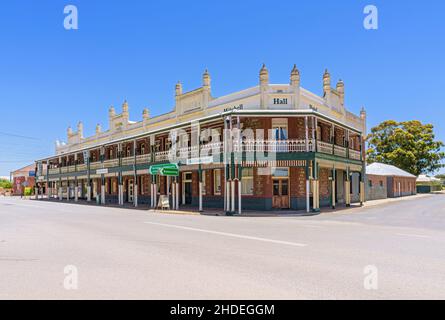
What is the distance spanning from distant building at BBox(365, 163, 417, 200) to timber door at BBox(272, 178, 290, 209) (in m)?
15.5

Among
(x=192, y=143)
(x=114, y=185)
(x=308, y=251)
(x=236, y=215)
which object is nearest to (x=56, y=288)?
(x=308, y=251)

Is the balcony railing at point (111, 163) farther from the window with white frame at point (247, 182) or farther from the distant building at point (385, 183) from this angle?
the distant building at point (385, 183)

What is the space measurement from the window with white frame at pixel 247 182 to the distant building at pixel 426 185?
53.3m

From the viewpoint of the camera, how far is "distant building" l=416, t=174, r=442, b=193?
215 ft

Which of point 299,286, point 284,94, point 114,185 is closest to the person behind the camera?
point 299,286

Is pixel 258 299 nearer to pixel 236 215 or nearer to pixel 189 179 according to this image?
pixel 236 215

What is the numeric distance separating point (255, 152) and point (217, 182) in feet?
19.7

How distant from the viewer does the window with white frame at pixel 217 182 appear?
26556 mm

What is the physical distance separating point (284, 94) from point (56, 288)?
21282mm

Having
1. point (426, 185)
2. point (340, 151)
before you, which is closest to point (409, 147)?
point (426, 185)

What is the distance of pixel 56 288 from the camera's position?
17.7 feet

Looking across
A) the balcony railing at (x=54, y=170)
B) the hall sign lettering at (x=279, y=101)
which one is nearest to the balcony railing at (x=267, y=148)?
the hall sign lettering at (x=279, y=101)

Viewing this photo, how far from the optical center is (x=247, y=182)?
968 inches

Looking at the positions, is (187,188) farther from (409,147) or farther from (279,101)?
(409,147)
